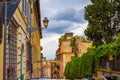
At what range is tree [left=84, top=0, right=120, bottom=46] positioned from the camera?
40438 millimetres

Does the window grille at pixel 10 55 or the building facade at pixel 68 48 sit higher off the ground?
the building facade at pixel 68 48

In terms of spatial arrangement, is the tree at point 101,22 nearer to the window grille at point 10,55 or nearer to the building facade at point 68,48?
the window grille at point 10,55

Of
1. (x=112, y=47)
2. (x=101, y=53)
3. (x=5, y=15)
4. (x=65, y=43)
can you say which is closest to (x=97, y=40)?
(x=101, y=53)

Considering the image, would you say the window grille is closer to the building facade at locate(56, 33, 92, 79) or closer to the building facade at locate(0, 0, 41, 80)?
the building facade at locate(0, 0, 41, 80)

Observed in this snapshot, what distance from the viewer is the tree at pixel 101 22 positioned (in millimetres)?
40438

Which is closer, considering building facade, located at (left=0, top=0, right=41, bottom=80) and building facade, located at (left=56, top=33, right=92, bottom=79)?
building facade, located at (left=0, top=0, right=41, bottom=80)

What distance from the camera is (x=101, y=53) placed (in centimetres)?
2900

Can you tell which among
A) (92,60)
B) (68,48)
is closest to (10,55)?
(92,60)

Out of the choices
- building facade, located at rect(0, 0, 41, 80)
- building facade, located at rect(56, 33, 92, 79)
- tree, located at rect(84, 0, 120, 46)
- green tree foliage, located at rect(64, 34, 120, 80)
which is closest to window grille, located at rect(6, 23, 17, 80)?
building facade, located at rect(0, 0, 41, 80)

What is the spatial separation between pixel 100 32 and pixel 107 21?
1696 mm

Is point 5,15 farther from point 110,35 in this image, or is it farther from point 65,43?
point 65,43

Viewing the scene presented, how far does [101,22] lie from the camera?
41062 millimetres

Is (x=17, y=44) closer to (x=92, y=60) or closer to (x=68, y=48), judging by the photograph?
(x=92, y=60)

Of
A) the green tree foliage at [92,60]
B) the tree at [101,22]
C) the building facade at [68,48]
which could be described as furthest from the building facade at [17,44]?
the building facade at [68,48]
